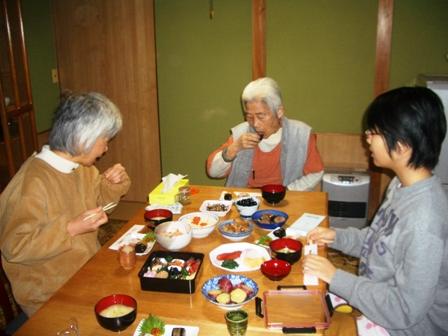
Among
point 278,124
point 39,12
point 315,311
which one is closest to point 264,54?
point 278,124

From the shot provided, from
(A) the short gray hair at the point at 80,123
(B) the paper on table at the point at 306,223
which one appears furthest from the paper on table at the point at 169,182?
(B) the paper on table at the point at 306,223

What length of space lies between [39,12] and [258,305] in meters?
3.91

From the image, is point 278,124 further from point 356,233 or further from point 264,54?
point 264,54

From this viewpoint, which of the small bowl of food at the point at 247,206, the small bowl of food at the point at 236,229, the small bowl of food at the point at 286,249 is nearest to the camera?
the small bowl of food at the point at 286,249

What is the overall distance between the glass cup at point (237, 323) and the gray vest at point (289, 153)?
62.0 inches

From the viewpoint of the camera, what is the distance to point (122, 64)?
168 inches

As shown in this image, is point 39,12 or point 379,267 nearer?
point 379,267

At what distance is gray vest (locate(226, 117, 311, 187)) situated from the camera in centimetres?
274

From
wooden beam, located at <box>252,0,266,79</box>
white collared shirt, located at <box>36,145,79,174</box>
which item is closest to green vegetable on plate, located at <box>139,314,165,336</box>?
white collared shirt, located at <box>36,145,79,174</box>

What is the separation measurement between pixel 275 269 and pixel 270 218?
47 cm

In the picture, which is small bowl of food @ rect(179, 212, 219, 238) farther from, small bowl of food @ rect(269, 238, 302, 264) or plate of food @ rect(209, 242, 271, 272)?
small bowl of food @ rect(269, 238, 302, 264)

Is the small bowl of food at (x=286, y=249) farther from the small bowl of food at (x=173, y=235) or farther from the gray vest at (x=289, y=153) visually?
the gray vest at (x=289, y=153)

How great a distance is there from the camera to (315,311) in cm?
135

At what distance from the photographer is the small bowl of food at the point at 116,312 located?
4.02ft
